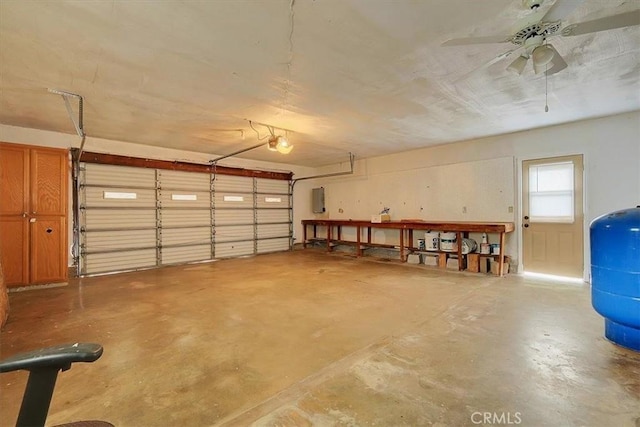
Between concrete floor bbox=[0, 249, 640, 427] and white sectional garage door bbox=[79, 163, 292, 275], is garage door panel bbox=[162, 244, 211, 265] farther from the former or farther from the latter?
concrete floor bbox=[0, 249, 640, 427]

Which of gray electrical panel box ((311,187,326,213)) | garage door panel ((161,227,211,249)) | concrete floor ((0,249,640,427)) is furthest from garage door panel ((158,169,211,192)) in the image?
gray electrical panel box ((311,187,326,213))

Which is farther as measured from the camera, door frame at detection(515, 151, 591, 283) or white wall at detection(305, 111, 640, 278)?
door frame at detection(515, 151, 591, 283)

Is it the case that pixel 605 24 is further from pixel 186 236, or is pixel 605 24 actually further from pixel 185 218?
pixel 186 236

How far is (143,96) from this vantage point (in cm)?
377

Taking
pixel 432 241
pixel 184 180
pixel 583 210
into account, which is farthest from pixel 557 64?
pixel 184 180

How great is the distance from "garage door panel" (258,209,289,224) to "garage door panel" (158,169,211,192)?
A: 5.90 ft

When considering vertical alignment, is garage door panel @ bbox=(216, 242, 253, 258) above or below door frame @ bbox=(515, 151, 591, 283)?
below

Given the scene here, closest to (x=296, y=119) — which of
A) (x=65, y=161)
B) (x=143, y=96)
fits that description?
(x=143, y=96)

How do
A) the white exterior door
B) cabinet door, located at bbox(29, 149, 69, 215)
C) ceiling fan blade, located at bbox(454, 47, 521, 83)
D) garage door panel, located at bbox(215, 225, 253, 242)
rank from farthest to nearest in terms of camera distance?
1. garage door panel, located at bbox(215, 225, 253, 242)
2. the white exterior door
3. cabinet door, located at bbox(29, 149, 69, 215)
4. ceiling fan blade, located at bbox(454, 47, 521, 83)

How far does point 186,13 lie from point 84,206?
17.7 feet

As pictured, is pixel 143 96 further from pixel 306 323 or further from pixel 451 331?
pixel 451 331

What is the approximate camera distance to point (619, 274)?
2551 mm

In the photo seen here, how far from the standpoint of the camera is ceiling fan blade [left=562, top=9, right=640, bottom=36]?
2244 mm

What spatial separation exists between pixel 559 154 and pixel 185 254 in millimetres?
8217
